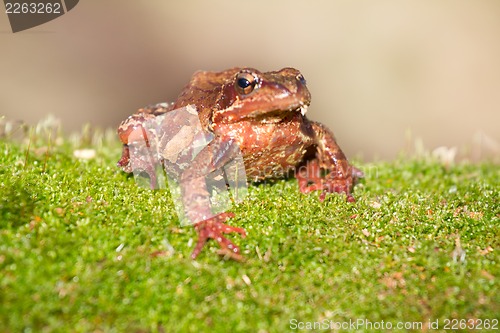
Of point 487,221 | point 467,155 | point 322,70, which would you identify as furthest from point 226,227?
point 322,70

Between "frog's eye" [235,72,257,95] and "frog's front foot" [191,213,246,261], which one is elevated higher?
"frog's eye" [235,72,257,95]

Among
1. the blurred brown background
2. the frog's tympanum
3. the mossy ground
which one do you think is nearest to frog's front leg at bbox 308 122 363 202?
the frog's tympanum

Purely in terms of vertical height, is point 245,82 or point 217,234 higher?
point 245,82

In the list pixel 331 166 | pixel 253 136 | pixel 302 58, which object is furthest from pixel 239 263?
pixel 302 58

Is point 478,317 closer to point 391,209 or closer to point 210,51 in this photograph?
point 391,209

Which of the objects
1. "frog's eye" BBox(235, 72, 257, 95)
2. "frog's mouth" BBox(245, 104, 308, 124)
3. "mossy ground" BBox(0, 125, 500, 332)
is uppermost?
"frog's eye" BBox(235, 72, 257, 95)

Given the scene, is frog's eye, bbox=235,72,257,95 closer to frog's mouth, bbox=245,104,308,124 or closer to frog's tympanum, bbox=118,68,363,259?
frog's tympanum, bbox=118,68,363,259

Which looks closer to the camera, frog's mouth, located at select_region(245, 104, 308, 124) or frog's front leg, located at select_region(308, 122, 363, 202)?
frog's mouth, located at select_region(245, 104, 308, 124)

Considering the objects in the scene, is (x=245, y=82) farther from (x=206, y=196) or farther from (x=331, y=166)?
(x=331, y=166)

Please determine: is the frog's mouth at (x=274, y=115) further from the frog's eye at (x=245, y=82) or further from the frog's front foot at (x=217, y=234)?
the frog's front foot at (x=217, y=234)
